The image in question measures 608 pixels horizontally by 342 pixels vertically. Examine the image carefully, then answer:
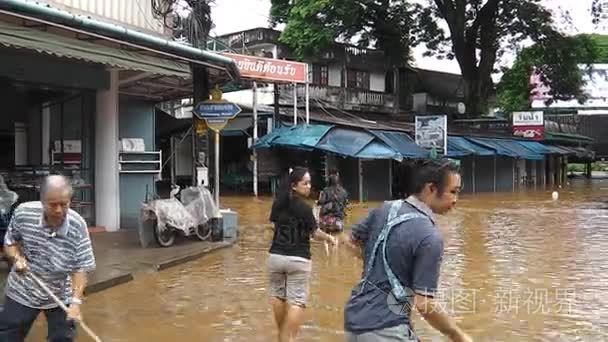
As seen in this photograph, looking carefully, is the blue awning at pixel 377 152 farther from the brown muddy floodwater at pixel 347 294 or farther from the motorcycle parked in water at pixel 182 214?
the motorcycle parked in water at pixel 182 214

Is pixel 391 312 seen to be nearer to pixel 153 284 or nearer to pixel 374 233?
pixel 374 233

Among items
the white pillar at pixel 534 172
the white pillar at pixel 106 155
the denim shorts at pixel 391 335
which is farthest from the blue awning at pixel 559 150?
the denim shorts at pixel 391 335

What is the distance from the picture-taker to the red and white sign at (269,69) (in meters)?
18.1

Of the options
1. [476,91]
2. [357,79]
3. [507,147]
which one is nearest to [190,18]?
[357,79]

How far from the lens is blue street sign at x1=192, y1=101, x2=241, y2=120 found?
11617 millimetres

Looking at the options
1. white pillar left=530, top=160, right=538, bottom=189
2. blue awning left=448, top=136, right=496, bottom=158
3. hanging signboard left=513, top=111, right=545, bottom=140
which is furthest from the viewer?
white pillar left=530, top=160, right=538, bottom=189

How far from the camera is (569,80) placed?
118ft

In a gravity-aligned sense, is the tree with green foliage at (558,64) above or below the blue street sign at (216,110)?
above

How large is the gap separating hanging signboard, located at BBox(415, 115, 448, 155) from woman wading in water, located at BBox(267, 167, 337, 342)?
20.5 meters

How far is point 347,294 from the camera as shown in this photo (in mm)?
8430

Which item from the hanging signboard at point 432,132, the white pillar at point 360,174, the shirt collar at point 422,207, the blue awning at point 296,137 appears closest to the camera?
the shirt collar at point 422,207

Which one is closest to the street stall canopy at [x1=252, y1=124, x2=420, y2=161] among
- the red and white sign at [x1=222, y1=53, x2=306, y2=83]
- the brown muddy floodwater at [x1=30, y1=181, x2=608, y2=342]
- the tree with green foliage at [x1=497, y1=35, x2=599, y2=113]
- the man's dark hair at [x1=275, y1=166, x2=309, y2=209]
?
the red and white sign at [x1=222, y1=53, x2=306, y2=83]

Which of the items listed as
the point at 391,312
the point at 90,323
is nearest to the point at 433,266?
the point at 391,312

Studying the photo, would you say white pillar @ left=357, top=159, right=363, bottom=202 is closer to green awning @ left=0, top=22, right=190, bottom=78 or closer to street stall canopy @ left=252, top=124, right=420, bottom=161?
street stall canopy @ left=252, top=124, right=420, bottom=161
